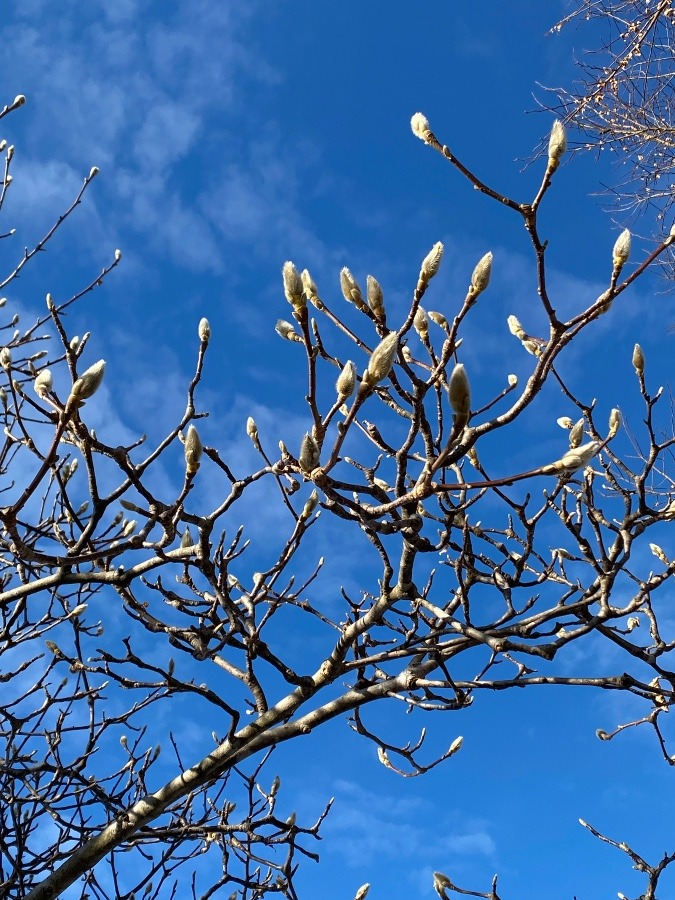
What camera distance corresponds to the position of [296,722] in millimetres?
3424

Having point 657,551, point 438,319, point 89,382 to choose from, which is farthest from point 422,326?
point 657,551

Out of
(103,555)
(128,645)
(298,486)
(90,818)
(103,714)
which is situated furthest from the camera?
(103,714)

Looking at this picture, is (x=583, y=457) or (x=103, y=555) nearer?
(x=583, y=457)

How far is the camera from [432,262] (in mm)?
1940

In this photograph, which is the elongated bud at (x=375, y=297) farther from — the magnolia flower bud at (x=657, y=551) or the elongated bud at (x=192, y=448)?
the magnolia flower bud at (x=657, y=551)

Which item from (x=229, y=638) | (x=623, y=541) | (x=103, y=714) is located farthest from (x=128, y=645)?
(x=623, y=541)

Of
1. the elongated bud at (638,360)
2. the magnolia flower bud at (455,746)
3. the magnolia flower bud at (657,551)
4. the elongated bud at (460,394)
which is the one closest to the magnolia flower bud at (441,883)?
the magnolia flower bud at (455,746)

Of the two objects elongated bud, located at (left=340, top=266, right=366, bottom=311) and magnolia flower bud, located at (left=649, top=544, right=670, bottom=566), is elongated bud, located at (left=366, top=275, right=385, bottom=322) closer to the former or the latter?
elongated bud, located at (left=340, top=266, right=366, bottom=311)

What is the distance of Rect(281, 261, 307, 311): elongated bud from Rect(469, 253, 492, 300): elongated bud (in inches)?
17.3

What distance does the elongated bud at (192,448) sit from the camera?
2105mm

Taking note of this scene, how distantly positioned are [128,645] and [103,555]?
94cm

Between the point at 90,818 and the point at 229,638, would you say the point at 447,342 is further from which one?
the point at 90,818

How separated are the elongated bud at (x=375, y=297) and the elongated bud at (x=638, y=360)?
1131mm

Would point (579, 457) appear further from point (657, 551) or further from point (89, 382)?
point (657, 551)
